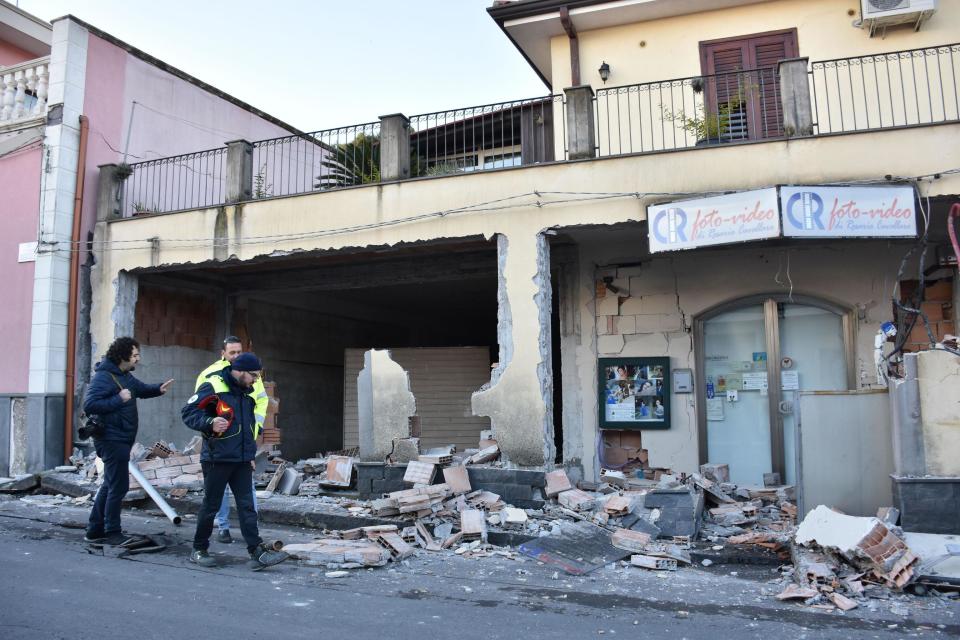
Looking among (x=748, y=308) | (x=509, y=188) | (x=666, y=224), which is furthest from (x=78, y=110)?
(x=748, y=308)

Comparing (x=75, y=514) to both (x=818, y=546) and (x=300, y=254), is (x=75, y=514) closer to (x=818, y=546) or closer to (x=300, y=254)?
(x=300, y=254)

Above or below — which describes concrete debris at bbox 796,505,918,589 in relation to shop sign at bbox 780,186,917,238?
below

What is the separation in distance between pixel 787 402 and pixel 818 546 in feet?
11.8

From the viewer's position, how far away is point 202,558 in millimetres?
5902

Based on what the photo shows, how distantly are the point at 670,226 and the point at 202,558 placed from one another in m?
5.68

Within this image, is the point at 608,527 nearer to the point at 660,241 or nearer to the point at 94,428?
the point at 660,241

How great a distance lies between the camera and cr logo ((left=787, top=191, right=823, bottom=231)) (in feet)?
24.3

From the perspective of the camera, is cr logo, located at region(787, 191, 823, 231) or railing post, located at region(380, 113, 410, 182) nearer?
cr logo, located at region(787, 191, 823, 231)

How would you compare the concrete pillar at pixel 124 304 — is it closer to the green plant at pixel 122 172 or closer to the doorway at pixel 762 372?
the green plant at pixel 122 172

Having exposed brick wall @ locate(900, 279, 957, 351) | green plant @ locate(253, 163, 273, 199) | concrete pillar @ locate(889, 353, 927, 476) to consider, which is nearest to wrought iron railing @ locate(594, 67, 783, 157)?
exposed brick wall @ locate(900, 279, 957, 351)

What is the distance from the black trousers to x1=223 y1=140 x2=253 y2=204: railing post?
543 centimetres

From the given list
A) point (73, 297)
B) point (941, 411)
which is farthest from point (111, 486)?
point (941, 411)

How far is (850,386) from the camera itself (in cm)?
889

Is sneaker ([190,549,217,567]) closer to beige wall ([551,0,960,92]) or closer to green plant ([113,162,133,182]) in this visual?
green plant ([113,162,133,182])
